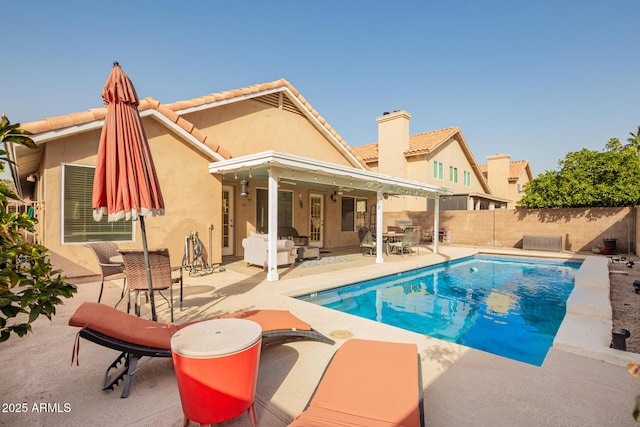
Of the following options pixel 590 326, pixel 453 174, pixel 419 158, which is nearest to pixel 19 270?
pixel 590 326

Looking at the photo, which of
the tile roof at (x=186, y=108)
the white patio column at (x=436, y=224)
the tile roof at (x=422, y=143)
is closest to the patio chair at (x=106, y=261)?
the tile roof at (x=186, y=108)

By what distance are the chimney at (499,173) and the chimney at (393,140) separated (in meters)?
13.1

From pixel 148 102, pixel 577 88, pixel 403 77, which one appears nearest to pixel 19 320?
pixel 148 102

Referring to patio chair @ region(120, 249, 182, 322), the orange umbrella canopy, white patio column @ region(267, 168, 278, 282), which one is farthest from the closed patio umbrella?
white patio column @ region(267, 168, 278, 282)

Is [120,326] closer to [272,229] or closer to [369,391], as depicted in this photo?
[369,391]

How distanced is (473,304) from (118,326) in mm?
7062

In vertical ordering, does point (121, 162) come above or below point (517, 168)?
below

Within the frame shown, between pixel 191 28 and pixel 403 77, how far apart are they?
433 inches

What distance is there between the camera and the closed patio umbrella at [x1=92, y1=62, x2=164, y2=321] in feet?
12.1

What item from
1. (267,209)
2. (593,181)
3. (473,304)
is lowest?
(473,304)

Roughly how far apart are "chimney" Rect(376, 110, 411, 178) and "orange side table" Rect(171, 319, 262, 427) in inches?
797

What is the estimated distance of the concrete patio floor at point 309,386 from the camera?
2.60 meters

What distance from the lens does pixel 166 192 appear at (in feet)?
29.0

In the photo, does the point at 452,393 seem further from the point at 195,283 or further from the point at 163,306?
the point at 195,283
